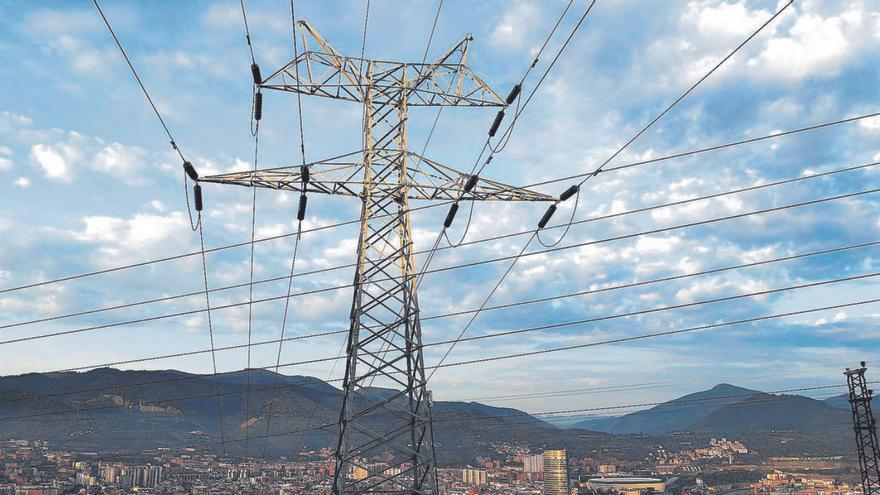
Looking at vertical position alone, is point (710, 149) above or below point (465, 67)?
below

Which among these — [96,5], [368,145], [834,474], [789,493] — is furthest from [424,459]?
[834,474]

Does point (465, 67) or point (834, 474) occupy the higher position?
point (465, 67)

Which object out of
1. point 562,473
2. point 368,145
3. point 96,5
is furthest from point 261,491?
point 96,5

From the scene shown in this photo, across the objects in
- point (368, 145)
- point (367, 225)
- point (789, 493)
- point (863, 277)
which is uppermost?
point (368, 145)

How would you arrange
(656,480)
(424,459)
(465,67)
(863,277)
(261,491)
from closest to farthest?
(424,459) < (863,277) < (465,67) < (261,491) < (656,480)

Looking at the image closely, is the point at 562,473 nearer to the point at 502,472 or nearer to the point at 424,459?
the point at 502,472

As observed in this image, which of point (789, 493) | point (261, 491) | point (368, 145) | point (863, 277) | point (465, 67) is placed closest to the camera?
point (863, 277)

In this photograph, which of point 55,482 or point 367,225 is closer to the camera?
point 367,225

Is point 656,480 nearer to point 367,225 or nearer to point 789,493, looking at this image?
point 789,493

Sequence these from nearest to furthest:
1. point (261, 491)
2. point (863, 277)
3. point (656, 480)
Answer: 1. point (863, 277)
2. point (261, 491)
3. point (656, 480)
